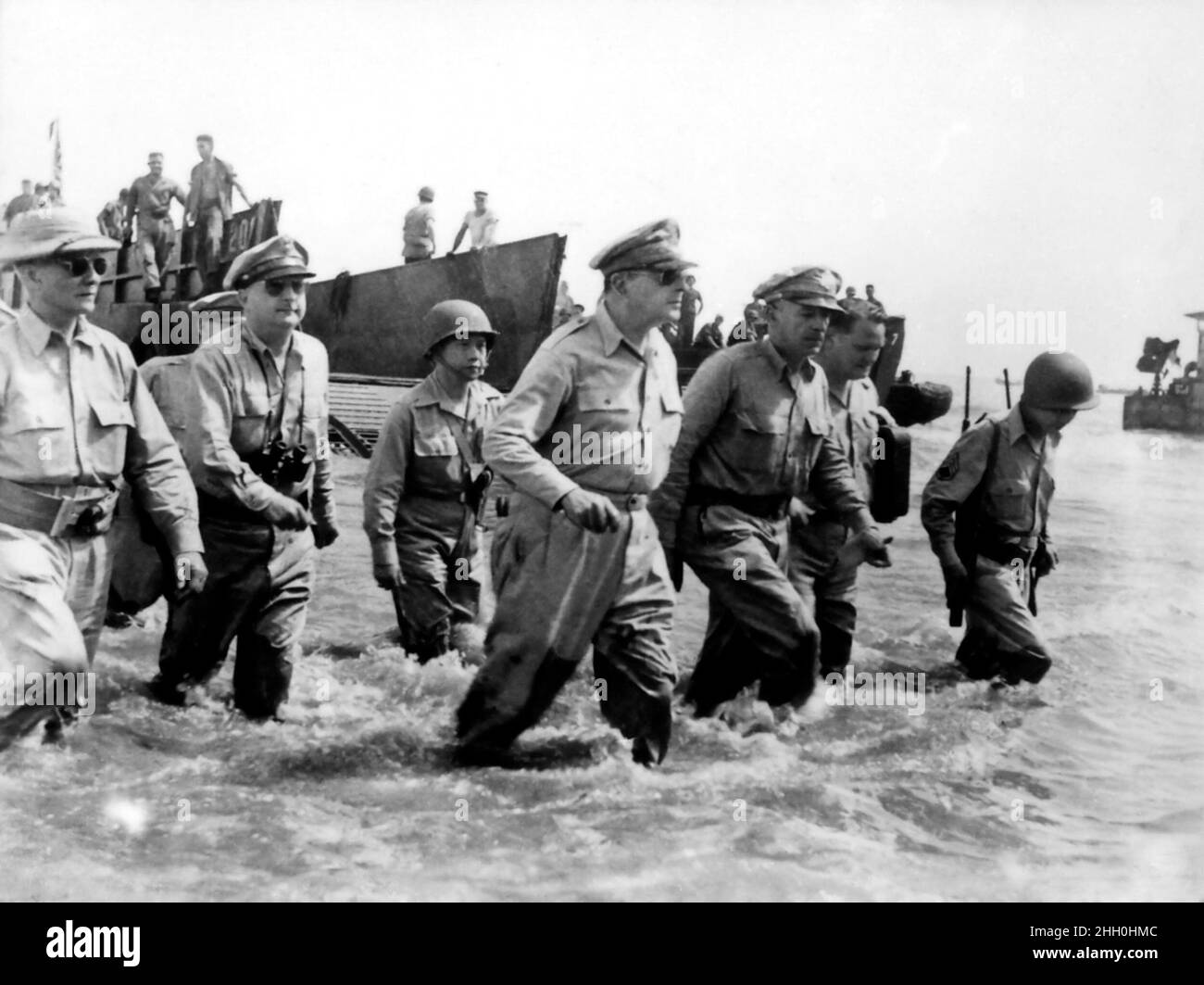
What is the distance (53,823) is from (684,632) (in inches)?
168

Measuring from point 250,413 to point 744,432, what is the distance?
201 centimetres

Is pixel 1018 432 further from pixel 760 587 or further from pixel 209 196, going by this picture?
pixel 209 196

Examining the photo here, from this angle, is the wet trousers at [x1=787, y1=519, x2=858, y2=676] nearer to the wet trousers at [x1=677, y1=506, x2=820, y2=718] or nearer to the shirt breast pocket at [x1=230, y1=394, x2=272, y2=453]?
the wet trousers at [x1=677, y1=506, x2=820, y2=718]

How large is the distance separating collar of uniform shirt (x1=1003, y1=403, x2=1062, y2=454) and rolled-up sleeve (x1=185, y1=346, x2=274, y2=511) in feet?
11.3

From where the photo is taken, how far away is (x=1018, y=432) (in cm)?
775

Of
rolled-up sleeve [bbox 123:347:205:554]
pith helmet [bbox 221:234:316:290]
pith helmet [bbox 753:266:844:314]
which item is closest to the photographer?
rolled-up sleeve [bbox 123:347:205:554]

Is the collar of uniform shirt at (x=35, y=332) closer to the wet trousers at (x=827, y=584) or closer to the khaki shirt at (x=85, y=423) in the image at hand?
the khaki shirt at (x=85, y=423)

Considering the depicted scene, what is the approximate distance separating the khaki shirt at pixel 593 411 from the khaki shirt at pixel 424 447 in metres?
1.76

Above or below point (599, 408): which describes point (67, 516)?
below

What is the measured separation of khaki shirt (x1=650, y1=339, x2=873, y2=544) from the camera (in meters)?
6.88

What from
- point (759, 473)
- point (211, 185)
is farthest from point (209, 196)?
point (759, 473)

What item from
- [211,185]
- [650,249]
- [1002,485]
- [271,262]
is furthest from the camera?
[1002,485]

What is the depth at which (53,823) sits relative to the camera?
589cm

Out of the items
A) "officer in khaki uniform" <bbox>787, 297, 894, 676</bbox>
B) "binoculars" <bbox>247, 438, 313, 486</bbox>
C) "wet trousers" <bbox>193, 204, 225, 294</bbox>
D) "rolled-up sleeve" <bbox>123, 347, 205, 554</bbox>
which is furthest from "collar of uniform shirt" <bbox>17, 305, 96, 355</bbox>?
"officer in khaki uniform" <bbox>787, 297, 894, 676</bbox>
